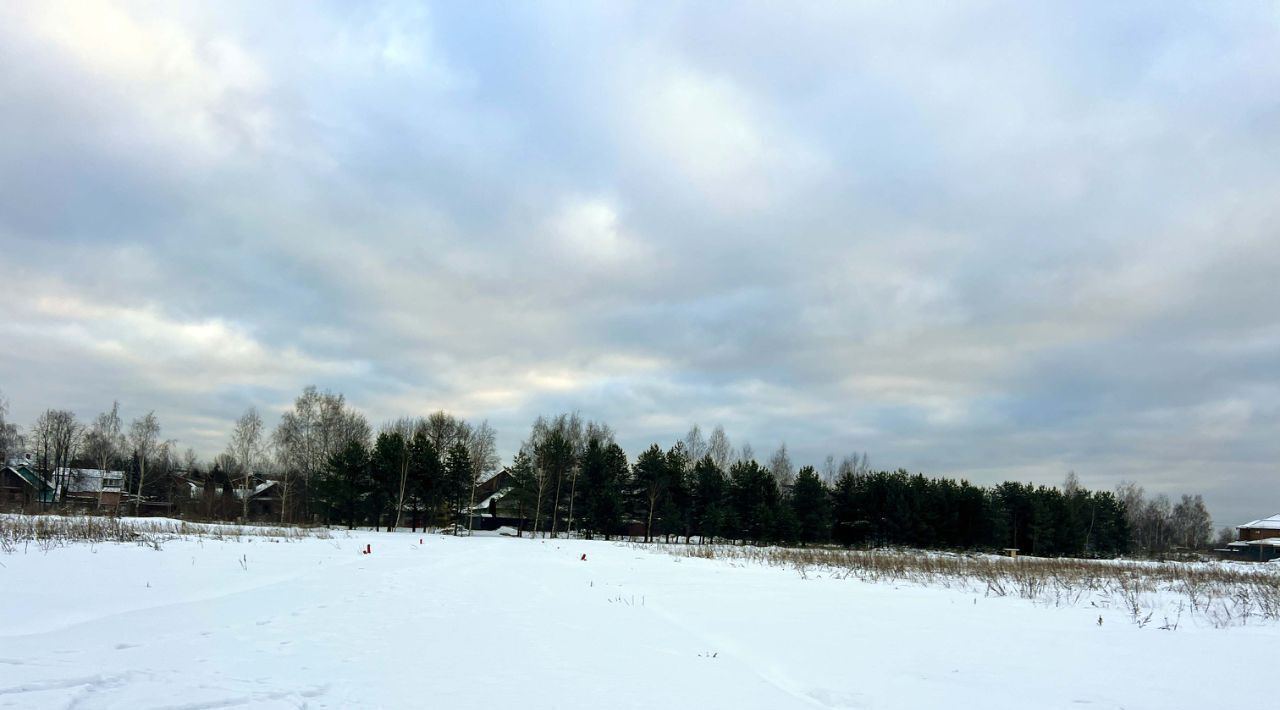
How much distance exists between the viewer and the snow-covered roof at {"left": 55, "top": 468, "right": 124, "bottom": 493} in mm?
82188

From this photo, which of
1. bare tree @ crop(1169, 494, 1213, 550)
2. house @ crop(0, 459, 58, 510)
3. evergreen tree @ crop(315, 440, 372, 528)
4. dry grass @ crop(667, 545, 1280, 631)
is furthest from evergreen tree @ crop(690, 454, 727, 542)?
bare tree @ crop(1169, 494, 1213, 550)

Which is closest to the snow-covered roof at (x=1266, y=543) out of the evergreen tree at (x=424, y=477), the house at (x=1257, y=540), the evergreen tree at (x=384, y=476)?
the house at (x=1257, y=540)

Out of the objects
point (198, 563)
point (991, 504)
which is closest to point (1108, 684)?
point (198, 563)

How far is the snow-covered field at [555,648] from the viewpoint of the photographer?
5551mm

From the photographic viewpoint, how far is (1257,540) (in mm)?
107438

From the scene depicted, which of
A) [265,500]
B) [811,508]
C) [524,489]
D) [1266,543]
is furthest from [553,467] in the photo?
[1266,543]

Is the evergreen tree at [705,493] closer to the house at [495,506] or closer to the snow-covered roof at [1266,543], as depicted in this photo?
the house at [495,506]

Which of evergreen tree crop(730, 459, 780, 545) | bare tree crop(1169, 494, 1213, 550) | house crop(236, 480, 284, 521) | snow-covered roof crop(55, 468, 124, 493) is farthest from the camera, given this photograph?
bare tree crop(1169, 494, 1213, 550)

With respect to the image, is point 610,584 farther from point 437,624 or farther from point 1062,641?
point 1062,641

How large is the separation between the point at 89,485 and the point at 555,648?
4086 inches

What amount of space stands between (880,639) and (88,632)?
8965mm

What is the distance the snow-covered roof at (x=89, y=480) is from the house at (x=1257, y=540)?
139 metres

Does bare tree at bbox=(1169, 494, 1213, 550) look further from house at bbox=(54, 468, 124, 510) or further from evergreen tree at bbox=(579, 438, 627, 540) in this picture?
house at bbox=(54, 468, 124, 510)

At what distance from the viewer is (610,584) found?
52.5 feet
